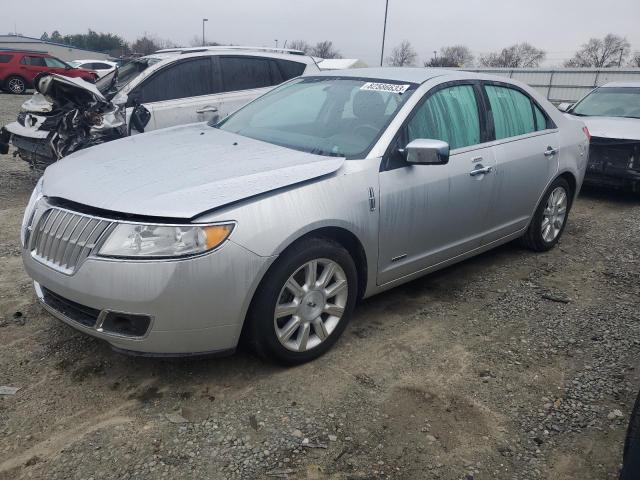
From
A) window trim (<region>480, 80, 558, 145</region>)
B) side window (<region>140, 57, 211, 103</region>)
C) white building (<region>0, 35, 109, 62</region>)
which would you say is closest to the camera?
window trim (<region>480, 80, 558, 145</region>)

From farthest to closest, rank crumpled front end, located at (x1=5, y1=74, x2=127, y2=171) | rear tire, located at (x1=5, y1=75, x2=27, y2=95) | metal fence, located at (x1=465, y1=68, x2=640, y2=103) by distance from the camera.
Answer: rear tire, located at (x1=5, y1=75, x2=27, y2=95)
metal fence, located at (x1=465, y1=68, x2=640, y2=103)
crumpled front end, located at (x1=5, y1=74, x2=127, y2=171)

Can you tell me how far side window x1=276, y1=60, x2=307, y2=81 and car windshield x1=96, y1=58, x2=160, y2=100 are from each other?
1.78 metres

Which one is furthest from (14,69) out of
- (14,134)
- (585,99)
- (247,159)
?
(247,159)

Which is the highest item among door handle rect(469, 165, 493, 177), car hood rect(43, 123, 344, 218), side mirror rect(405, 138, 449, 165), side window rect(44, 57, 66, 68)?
side mirror rect(405, 138, 449, 165)

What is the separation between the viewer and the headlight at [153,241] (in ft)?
8.22

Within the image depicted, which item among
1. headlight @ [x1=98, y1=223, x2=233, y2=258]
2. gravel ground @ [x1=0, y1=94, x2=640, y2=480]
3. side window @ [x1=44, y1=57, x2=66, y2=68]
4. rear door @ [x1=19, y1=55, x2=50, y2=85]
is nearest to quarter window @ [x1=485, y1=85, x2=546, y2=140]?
gravel ground @ [x1=0, y1=94, x2=640, y2=480]

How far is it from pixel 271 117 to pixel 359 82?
0.69m

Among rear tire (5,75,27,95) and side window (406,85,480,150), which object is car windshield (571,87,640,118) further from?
rear tire (5,75,27,95)

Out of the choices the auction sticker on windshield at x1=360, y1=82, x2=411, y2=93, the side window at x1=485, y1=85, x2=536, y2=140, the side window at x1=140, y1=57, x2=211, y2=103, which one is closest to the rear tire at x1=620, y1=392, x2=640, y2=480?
the auction sticker on windshield at x1=360, y1=82, x2=411, y2=93

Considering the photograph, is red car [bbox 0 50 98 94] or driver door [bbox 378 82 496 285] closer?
driver door [bbox 378 82 496 285]

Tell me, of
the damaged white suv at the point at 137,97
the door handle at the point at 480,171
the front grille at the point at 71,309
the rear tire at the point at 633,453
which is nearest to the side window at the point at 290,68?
the damaged white suv at the point at 137,97

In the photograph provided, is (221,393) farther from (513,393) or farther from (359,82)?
(359,82)

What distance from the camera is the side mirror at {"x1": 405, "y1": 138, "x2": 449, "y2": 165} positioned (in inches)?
128

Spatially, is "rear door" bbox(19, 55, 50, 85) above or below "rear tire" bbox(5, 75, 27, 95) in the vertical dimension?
above
